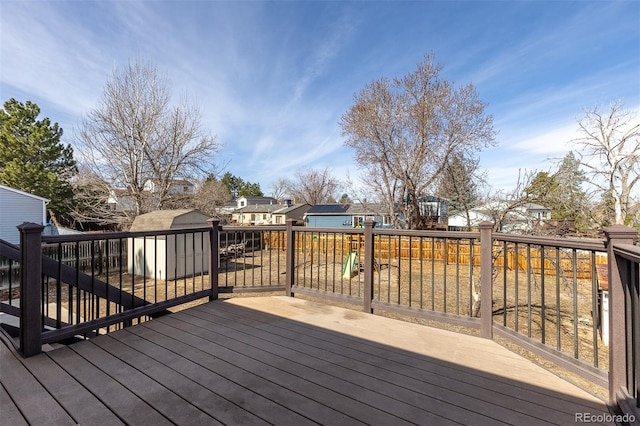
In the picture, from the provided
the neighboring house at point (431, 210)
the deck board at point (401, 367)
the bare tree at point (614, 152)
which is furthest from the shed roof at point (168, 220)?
the bare tree at point (614, 152)

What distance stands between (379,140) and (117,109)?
11626 mm

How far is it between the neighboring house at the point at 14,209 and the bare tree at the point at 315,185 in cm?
2591

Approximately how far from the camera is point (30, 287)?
1.96 meters

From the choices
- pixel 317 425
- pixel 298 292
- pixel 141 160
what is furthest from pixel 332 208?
pixel 317 425

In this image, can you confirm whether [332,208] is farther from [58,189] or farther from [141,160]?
[58,189]

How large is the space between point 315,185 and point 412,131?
76.2 feet

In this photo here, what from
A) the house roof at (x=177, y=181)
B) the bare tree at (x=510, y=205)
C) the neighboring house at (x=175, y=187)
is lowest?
the bare tree at (x=510, y=205)

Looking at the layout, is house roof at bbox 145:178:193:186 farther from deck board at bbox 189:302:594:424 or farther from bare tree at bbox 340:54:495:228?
deck board at bbox 189:302:594:424

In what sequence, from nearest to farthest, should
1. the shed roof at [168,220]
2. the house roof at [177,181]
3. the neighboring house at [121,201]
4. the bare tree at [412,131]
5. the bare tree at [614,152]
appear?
the bare tree at [614,152] < the shed roof at [168,220] < the neighboring house at [121,201] < the house roof at [177,181] < the bare tree at [412,131]

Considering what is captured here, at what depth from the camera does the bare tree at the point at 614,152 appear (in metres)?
6.91

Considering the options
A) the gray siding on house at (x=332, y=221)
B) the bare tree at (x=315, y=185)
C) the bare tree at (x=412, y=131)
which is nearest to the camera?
the bare tree at (x=412, y=131)

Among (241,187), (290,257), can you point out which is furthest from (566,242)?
(241,187)

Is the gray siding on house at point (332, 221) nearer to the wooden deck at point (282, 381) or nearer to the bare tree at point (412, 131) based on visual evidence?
the bare tree at point (412, 131)

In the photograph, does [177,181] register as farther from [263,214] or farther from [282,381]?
[263,214]
